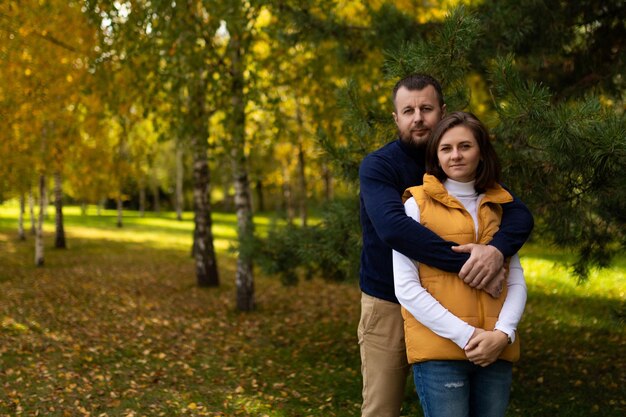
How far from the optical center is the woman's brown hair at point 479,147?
7.50 feet

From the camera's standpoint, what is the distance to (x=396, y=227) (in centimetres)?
222

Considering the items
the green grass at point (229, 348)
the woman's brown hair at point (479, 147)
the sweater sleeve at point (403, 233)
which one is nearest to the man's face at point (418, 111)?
the woman's brown hair at point (479, 147)

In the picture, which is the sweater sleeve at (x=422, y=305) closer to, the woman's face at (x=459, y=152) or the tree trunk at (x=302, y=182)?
the woman's face at (x=459, y=152)

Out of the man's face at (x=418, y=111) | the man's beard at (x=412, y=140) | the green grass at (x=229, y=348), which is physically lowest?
the green grass at (x=229, y=348)

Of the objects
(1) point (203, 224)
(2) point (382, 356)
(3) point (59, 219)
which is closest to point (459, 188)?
(2) point (382, 356)

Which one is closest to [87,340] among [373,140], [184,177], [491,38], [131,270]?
[373,140]

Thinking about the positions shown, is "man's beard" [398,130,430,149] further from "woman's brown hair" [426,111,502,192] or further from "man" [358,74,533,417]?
"woman's brown hair" [426,111,502,192]

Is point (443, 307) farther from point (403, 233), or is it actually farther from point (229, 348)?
point (229, 348)

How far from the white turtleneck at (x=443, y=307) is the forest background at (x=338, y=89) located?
0.77m

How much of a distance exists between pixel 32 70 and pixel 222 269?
739cm

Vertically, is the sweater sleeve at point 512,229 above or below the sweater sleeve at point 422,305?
above

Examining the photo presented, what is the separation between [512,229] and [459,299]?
1.16 feet

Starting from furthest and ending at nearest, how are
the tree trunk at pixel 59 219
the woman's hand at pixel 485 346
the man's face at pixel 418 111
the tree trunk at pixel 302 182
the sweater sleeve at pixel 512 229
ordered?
the tree trunk at pixel 59 219 < the tree trunk at pixel 302 182 < the man's face at pixel 418 111 < the sweater sleeve at pixel 512 229 < the woman's hand at pixel 485 346

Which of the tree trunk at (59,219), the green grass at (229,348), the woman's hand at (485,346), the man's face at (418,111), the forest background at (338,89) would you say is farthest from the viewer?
the tree trunk at (59,219)
